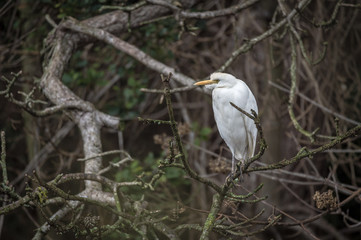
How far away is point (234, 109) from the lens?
2162mm

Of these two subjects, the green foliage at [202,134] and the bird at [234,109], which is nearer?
the bird at [234,109]

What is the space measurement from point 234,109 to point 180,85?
59.3 inches

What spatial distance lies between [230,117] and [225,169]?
285 millimetres

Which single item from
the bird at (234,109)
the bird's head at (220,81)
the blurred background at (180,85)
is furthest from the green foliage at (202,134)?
the bird's head at (220,81)

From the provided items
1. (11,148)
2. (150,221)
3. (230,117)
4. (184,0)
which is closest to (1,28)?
(11,148)

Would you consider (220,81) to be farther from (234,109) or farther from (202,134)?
(202,134)

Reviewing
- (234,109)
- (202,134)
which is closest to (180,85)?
(202,134)

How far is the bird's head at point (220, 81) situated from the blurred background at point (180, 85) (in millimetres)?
927

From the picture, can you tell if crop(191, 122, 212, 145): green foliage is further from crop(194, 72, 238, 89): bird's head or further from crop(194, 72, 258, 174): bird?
crop(194, 72, 238, 89): bird's head

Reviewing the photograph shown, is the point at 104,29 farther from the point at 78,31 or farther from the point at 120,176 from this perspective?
the point at 120,176

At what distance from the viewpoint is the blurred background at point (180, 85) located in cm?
322

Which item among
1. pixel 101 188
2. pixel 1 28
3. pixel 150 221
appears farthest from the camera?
pixel 1 28

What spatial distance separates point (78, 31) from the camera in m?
2.58

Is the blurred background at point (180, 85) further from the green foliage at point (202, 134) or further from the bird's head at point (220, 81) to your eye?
the bird's head at point (220, 81)
